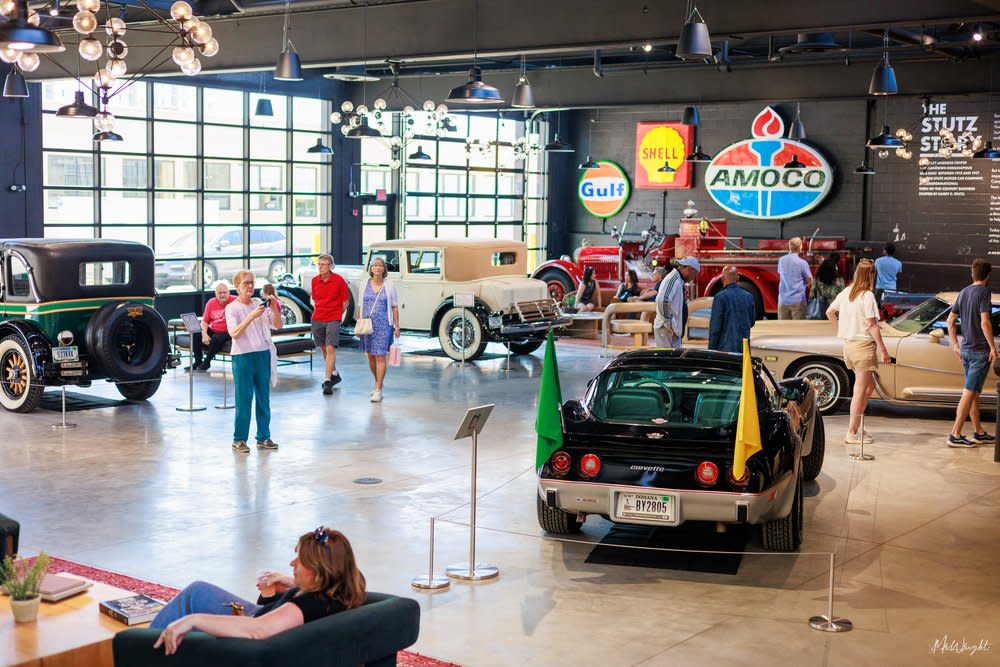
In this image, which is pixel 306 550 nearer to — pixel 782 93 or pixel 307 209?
pixel 782 93

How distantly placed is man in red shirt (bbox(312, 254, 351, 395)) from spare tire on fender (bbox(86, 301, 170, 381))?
202 cm

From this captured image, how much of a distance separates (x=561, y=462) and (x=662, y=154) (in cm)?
2291

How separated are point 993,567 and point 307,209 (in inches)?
756

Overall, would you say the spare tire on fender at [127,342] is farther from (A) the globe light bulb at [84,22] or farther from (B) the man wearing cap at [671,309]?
(B) the man wearing cap at [671,309]

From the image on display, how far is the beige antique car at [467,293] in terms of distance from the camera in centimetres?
1792

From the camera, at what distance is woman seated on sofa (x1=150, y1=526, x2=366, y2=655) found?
4453 millimetres

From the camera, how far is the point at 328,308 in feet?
50.2

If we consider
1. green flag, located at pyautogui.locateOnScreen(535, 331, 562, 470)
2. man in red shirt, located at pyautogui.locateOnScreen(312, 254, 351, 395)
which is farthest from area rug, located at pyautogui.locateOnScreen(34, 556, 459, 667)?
man in red shirt, located at pyautogui.locateOnScreen(312, 254, 351, 395)

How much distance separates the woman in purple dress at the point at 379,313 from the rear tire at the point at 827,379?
457 centimetres

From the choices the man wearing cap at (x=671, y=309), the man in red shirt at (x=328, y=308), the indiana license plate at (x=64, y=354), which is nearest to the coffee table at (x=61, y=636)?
the indiana license plate at (x=64, y=354)

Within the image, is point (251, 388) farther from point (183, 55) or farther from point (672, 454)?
point (672, 454)

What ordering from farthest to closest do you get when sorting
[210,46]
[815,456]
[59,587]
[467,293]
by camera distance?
[467,293], [210,46], [815,456], [59,587]

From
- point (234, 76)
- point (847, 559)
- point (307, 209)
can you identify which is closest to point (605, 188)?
point (307, 209)

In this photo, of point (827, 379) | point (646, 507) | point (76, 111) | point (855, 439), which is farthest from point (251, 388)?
point (827, 379)
